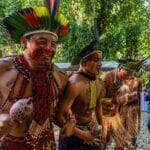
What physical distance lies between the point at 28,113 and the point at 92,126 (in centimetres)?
237

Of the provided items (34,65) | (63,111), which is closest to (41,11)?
(34,65)

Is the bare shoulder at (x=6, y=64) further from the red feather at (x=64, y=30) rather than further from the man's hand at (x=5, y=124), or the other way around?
the man's hand at (x=5, y=124)

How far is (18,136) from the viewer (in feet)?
13.4

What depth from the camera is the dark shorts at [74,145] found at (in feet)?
18.6

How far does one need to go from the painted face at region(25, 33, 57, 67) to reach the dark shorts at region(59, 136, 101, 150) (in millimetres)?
1784

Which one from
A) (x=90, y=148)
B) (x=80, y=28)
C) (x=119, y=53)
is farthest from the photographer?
(x=119, y=53)

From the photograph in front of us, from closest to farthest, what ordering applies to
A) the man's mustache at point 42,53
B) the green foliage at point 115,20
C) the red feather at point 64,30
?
the man's mustache at point 42,53 → the red feather at point 64,30 → the green foliage at point 115,20

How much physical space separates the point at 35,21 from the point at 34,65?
0.32 meters

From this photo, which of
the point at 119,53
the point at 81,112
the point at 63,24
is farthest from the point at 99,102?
the point at 119,53

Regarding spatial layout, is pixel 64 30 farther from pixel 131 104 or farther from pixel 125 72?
pixel 131 104

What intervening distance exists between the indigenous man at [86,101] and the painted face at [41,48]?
1.40m

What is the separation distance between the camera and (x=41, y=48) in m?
4.01

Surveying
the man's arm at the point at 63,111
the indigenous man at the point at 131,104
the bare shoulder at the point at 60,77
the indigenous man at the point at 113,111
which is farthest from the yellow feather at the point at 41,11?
the indigenous man at the point at 131,104

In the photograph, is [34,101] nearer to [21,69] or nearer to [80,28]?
[21,69]
